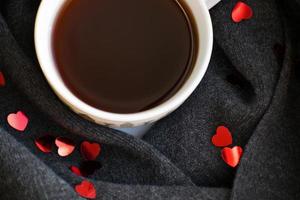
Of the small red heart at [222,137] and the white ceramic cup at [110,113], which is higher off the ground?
the white ceramic cup at [110,113]

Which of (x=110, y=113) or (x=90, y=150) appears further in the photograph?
(x=90, y=150)

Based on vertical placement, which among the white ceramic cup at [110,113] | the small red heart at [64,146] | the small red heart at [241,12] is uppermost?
the white ceramic cup at [110,113]

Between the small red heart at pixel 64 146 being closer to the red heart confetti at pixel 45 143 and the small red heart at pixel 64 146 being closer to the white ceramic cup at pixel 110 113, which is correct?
the red heart confetti at pixel 45 143

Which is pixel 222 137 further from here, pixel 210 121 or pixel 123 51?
pixel 123 51

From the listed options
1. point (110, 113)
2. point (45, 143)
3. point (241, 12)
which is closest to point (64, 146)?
point (45, 143)

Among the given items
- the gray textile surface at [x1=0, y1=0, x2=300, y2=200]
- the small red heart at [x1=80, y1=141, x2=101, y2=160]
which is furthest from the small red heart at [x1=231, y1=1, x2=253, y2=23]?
the small red heart at [x1=80, y1=141, x2=101, y2=160]

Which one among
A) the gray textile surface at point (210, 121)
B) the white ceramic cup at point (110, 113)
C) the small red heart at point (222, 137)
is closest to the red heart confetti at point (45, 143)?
the gray textile surface at point (210, 121)
